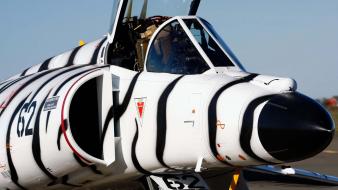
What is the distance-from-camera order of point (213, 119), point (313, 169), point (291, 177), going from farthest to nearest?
point (313, 169)
point (291, 177)
point (213, 119)

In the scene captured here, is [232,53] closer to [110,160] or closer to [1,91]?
[110,160]

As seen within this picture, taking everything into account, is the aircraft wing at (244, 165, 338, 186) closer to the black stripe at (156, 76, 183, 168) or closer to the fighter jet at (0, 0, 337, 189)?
the fighter jet at (0, 0, 337, 189)

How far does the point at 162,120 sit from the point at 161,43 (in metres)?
0.96

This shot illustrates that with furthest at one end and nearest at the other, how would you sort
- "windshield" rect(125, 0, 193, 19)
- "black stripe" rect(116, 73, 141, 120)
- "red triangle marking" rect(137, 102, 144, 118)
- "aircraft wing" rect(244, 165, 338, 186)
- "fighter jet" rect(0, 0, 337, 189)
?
"aircraft wing" rect(244, 165, 338, 186) → "windshield" rect(125, 0, 193, 19) → "black stripe" rect(116, 73, 141, 120) → "red triangle marking" rect(137, 102, 144, 118) → "fighter jet" rect(0, 0, 337, 189)

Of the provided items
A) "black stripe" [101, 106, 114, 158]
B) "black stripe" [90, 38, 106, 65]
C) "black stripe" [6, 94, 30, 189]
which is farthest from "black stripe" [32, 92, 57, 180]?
"black stripe" [90, 38, 106, 65]

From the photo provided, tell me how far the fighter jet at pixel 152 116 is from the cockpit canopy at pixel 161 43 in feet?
0.04

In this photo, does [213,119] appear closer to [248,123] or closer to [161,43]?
[248,123]

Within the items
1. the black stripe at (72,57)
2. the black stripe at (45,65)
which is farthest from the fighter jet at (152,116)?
the black stripe at (45,65)

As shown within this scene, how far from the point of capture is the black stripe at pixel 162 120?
7.12 meters

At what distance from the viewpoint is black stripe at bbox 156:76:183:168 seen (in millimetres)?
7117

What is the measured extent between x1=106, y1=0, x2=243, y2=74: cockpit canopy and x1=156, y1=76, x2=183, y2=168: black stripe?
10.3 inches

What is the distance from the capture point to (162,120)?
281 inches

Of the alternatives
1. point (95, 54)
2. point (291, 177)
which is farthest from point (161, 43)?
point (291, 177)

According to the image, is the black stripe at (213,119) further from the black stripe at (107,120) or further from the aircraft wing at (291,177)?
the aircraft wing at (291,177)
